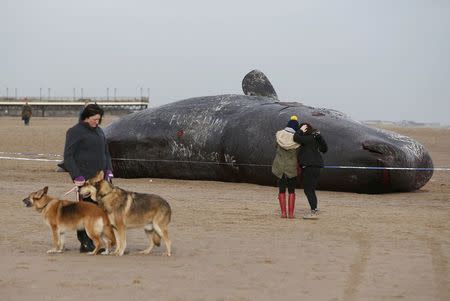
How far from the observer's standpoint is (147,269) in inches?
353

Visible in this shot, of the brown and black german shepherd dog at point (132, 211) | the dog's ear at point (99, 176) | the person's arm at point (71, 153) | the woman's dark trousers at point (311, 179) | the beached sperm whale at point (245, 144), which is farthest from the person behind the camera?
the beached sperm whale at point (245, 144)

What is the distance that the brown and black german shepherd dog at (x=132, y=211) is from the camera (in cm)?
A: 982

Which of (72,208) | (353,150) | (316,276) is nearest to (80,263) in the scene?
(72,208)

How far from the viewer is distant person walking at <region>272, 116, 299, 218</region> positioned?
533 inches

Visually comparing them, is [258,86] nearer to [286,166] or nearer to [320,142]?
[320,142]

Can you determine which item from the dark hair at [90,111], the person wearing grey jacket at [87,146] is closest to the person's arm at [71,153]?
the person wearing grey jacket at [87,146]

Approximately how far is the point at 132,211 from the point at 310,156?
4434mm

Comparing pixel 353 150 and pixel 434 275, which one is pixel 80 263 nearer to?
pixel 434 275

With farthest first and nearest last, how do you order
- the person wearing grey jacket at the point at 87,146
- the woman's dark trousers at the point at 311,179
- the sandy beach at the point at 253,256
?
the woman's dark trousers at the point at 311,179
the person wearing grey jacket at the point at 87,146
the sandy beach at the point at 253,256

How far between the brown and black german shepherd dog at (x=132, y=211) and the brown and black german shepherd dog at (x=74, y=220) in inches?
4.6

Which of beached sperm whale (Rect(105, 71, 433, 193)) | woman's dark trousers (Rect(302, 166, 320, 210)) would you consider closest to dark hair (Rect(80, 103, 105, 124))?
woman's dark trousers (Rect(302, 166, 320, 210))

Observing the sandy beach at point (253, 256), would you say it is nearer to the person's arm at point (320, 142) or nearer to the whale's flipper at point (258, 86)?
the person's arm at point (320, 142)

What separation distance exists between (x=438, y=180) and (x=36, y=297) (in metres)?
14.6

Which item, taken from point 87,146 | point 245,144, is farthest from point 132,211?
point 245,144
